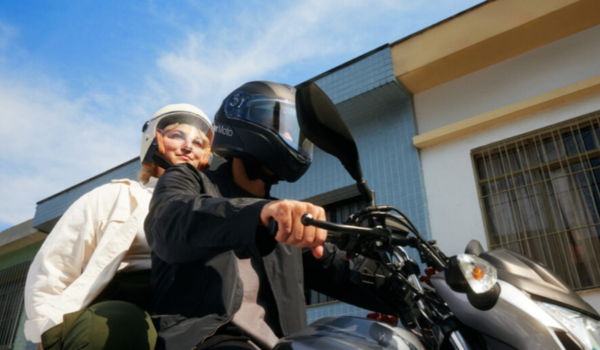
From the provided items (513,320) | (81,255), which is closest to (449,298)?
(513,320)

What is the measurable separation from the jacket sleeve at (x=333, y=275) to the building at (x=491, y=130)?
4.00m

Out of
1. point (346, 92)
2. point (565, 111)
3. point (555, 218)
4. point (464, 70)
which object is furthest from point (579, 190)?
point (346, 92)

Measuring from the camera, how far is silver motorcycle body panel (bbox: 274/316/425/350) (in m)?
1.03

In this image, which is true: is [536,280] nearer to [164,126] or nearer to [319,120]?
[319,120]

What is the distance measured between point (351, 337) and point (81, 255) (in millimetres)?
1505

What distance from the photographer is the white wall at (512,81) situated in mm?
5812

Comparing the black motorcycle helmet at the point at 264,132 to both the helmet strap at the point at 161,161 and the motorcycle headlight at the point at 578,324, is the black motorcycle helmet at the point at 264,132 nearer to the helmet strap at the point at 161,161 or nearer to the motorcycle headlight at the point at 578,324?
the helmet strap at the point at 161,161

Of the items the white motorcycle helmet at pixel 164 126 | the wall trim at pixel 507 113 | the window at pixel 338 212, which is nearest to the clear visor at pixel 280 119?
the white motorcycle helmet at pixel 164 126

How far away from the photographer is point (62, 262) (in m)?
2.09

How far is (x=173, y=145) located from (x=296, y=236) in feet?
7.03

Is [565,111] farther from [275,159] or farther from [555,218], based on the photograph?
[275,159]

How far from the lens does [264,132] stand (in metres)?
1.98

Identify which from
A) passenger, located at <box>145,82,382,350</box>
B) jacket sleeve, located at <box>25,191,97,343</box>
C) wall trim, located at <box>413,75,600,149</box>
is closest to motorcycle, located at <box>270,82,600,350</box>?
passenger, located at <box>145,82,382,350</box>

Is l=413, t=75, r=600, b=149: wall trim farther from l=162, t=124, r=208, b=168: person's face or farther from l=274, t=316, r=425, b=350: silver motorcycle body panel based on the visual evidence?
l=274, t=316, r=425, b=350: silver motorcycle body panel
